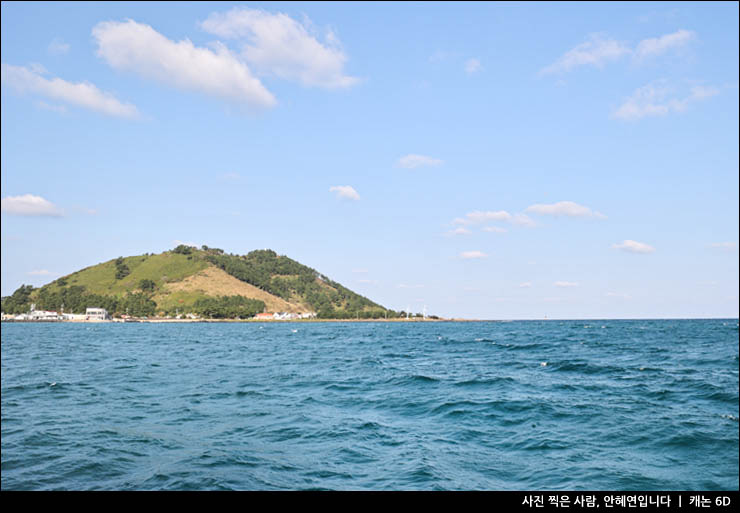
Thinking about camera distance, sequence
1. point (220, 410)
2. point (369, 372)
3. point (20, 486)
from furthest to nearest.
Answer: point (369, 372)
point (220, 410)
point (20, 486)

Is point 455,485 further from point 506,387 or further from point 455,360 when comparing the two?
point 455,360

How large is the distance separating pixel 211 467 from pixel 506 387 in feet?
74.8

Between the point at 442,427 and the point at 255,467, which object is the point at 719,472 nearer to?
the point at 442,427

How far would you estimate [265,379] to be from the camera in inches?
1547

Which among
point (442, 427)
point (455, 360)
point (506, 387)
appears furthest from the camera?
point (455, 360)

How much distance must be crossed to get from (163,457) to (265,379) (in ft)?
73.3

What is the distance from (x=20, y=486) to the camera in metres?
13.9

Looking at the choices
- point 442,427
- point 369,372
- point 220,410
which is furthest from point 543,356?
point 220,410

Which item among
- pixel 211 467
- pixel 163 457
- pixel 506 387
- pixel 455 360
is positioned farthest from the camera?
pixel 455 360

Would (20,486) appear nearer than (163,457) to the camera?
Yes

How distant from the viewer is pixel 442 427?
2289cm

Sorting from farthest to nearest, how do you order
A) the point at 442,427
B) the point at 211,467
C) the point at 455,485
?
the point at 442,427, the point at 211,467, the point at 455,485

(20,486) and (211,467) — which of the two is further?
(211,467)

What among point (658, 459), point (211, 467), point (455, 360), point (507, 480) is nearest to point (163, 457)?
point (211, 467)
